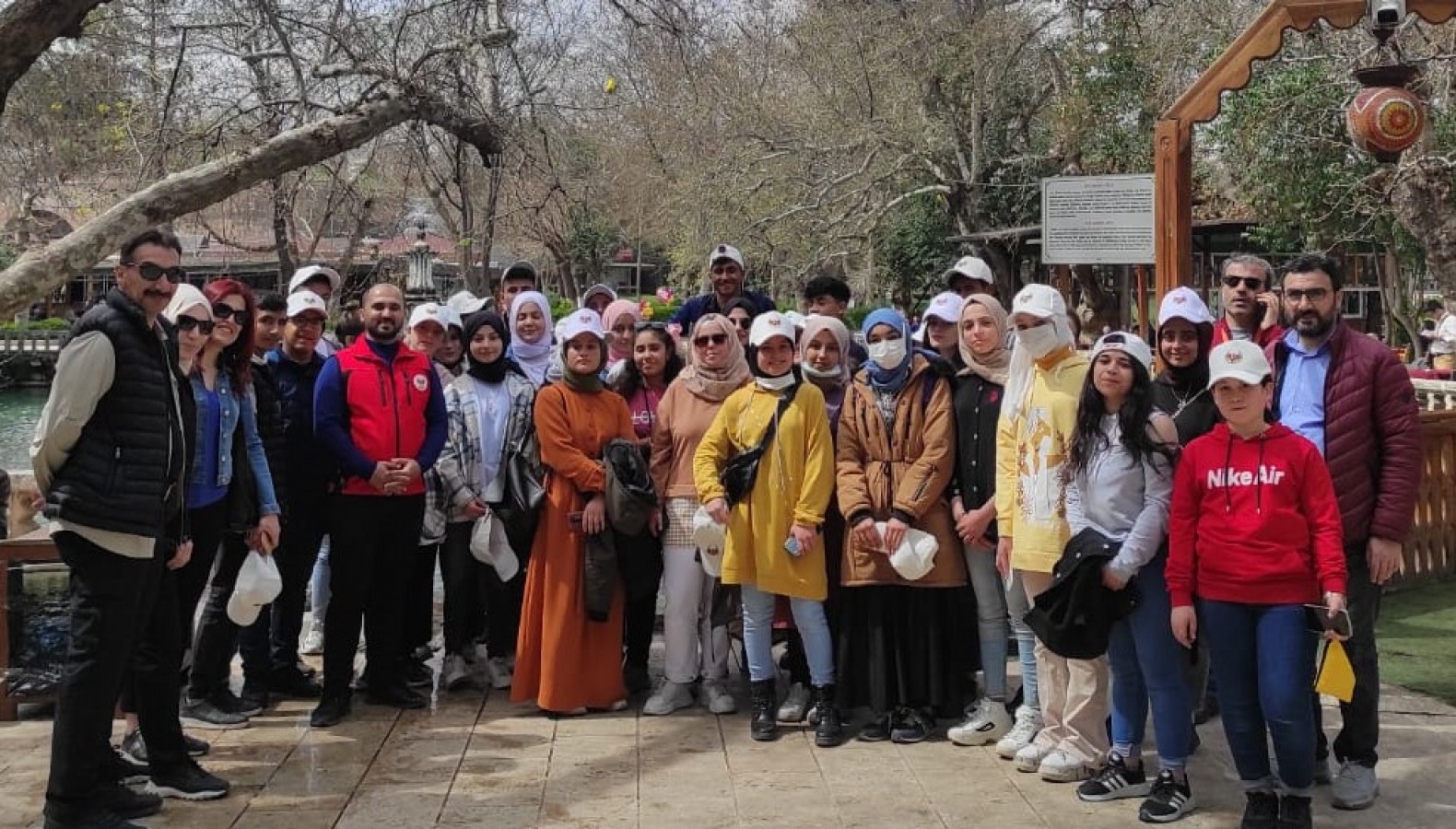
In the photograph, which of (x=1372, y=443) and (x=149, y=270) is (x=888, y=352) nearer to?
(x=1372, y=443)

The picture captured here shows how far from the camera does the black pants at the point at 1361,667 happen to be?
4414mm

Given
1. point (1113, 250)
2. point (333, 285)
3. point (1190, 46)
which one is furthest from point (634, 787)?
point (1190, 46)

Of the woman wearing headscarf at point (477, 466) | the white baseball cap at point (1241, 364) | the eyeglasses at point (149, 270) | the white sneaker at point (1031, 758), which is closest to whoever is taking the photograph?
the white baseball cap at point (1241, 364)

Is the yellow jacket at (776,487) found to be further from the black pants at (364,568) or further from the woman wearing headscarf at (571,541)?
the black pants at (364,568)

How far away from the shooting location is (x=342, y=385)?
5.52 metres

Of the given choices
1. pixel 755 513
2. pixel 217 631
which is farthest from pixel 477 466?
pixel 755 513

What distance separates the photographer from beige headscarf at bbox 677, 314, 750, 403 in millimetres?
5664

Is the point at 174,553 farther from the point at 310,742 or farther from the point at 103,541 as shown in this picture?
the point at 310,742

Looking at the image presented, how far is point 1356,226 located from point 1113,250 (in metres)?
13.4

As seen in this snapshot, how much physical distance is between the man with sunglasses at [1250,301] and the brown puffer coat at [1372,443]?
26.9 inches

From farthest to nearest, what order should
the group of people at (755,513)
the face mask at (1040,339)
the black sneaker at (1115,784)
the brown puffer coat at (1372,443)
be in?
1. the face mask at (1040,339)
2. the black sneaker at (1115,784)
3. the brown puffer coat at (1372,443)
4. the group of people at (755,513)

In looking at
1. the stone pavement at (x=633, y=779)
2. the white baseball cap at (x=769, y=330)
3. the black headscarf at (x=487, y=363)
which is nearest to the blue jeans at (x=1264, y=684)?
the stone pavement at (x=633, y=779)

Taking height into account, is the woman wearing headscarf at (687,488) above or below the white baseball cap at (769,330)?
below

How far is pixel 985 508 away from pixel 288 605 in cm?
318
